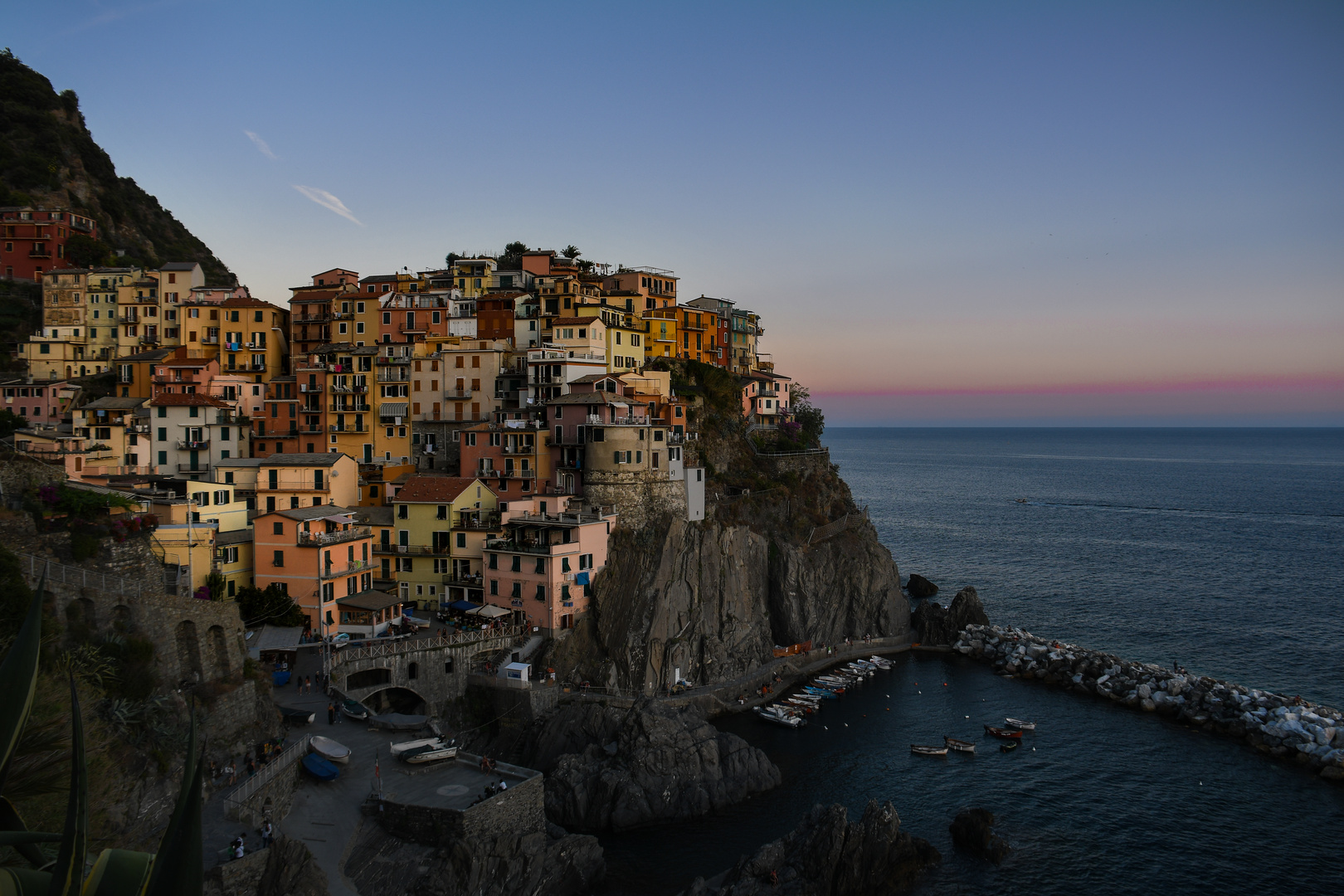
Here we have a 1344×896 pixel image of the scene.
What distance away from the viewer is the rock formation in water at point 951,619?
213 feet

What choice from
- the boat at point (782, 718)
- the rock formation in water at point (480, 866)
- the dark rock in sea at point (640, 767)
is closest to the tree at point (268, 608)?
the dark rock in sea at point (640, 767)

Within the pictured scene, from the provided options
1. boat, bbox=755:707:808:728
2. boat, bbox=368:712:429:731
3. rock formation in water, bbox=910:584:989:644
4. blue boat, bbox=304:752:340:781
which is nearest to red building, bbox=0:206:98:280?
boat, bbox=368:712:429:731

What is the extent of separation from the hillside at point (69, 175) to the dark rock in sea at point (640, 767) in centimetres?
7038

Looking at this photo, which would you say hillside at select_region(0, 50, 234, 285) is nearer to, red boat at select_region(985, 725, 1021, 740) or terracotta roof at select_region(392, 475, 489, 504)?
terracotta roof at select_region(392, 475, 489, 504)

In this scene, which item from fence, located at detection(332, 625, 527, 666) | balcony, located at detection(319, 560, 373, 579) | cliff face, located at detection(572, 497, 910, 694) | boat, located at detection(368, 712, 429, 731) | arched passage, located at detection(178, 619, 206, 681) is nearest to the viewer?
arched passage, located at detection(178, 619, 206, 681)

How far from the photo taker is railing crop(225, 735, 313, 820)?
1089 inches

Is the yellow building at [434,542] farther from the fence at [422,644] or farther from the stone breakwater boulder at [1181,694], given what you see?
the stone breakwater boulder at [1181,694]

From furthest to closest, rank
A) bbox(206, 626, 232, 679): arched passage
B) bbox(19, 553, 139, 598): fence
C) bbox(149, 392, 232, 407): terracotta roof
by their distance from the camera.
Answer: bbox(149, 392, 232, 407): terracotta roof
bbox(206, 626, 232, 679): arched passage
bbox(19, 553, 139, 598): fence

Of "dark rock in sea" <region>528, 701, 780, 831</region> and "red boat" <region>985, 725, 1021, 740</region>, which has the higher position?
"dark rock in sea" <region>528, 701, 780, 831</region>

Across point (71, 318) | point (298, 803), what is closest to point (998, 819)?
point (298, 803)

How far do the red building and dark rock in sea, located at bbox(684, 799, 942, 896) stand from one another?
82.3m

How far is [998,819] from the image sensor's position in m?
37.8

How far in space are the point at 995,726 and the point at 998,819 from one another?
11987 mm

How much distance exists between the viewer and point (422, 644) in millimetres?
42844
